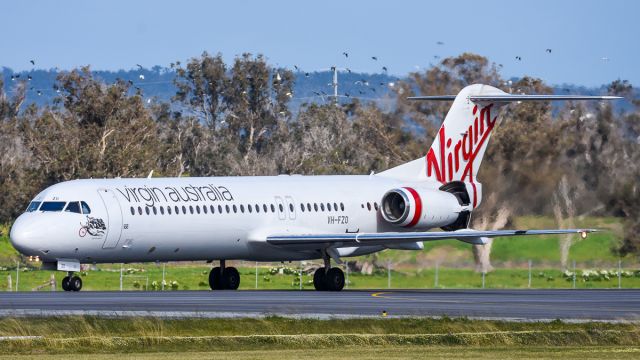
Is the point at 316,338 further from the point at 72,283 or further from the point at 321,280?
the point at 321,280

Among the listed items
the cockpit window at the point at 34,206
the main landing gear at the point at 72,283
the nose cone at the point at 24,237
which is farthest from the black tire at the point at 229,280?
the nose cone at the point at 24,237

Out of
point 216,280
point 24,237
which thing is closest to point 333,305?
point 24,237

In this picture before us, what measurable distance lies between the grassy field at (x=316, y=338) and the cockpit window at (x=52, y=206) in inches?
545

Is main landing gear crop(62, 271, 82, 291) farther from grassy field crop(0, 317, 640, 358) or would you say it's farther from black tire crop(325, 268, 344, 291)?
grassy field crop(0, 317, 640, 358)

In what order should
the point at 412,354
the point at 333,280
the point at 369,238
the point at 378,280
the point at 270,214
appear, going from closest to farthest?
1. the point at 412,354
2. the point at 369,238
3. the point at 333,280
4. the point at 270,214
5. the point at 378,280

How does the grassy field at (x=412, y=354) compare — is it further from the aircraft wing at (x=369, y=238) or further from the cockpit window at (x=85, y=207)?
the aircraft wing at (x=369, y=238)

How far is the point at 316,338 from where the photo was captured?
2647 centimetres

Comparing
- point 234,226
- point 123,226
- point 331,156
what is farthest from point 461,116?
point 331,156

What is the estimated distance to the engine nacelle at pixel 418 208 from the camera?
4922cm

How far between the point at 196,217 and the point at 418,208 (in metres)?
7.88

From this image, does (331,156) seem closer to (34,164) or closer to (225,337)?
(34,164)

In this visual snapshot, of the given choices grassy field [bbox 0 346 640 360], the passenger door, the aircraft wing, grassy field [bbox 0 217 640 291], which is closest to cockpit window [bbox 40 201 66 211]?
the passenger door

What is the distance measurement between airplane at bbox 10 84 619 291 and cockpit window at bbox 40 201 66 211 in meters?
0.03

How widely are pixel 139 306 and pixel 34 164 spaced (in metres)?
58.0
